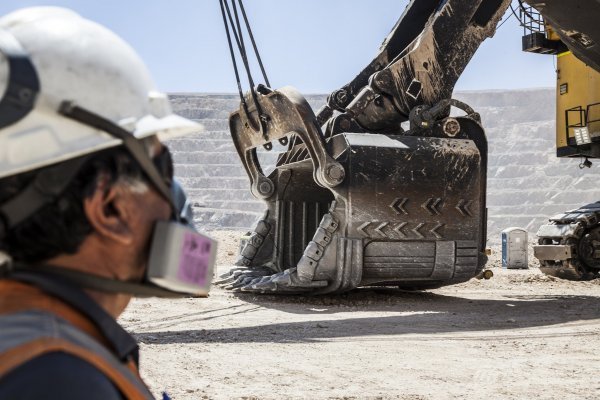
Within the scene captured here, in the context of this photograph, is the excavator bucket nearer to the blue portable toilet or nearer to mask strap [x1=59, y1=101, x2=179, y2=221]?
mask strap [x1=59, y1=101, x2=179, y2=221]

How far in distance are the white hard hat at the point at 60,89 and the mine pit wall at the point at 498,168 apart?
43.3 m

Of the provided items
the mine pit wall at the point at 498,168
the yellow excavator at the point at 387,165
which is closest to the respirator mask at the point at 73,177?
the yellow excavator at the point at 387,165

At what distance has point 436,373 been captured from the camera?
507 cm

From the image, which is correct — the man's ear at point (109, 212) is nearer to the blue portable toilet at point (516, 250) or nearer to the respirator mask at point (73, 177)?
the respirator mask at point (73, 177)

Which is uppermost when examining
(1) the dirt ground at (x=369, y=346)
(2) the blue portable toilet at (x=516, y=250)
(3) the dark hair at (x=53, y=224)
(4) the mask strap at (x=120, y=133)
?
(4) the mask strap at (x=120, y=133)

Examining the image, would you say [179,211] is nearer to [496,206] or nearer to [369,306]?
[369,306]

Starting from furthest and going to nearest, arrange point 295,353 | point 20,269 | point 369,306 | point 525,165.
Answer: point 525,165 < point 369,306 < point 295,353 < point 20,269

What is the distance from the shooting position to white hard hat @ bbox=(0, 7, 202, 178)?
1.17 metres

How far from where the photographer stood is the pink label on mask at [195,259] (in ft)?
4.12

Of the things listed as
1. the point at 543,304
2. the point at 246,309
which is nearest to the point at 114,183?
the point at 246,309

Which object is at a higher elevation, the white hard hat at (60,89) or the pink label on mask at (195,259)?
the white hard hat at (60,89)

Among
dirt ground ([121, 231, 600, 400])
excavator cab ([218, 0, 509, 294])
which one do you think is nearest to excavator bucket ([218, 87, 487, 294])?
excavator cab ([218, 0, 509, 294])

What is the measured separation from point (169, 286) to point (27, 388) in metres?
0.35

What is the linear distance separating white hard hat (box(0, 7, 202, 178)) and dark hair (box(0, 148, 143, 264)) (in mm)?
29
